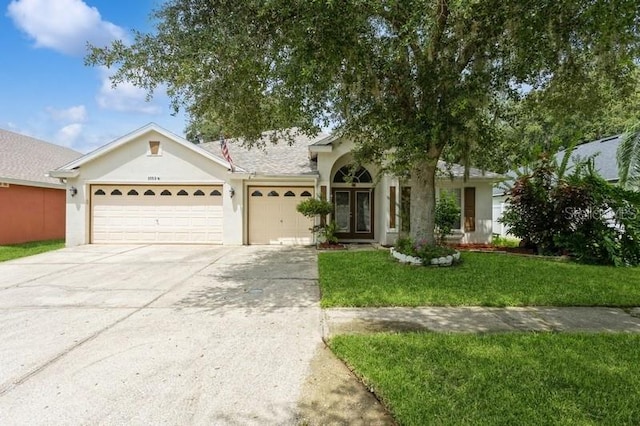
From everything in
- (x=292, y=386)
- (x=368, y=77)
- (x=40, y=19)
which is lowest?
(x=292, y=386)

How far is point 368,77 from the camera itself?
8086mm

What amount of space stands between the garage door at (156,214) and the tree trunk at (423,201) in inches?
319

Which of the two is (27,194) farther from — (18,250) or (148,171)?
(148,171)

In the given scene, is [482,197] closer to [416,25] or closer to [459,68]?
[459,68]

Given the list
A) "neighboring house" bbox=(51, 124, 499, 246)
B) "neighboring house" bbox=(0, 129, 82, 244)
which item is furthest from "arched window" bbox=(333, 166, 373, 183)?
"neighboring house" bbox=(0, 129, 82, 244)

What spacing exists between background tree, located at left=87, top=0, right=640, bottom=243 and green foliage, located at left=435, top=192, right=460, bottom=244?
15.3 feet

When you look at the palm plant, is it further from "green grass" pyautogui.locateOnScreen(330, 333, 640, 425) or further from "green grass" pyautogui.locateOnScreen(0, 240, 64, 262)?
Result: "green grass" pyautogui.locateOnScreen(0, 240, 64, 262)

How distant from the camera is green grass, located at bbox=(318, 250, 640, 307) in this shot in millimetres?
6586

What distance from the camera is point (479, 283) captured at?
307 inches

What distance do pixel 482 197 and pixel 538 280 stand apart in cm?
766

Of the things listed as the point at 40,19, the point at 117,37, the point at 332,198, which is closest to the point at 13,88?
the point at 40,19

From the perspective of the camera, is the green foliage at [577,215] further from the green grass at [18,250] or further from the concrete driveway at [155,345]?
the green grass at [18,250]

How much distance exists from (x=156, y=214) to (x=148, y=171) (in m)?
1.69

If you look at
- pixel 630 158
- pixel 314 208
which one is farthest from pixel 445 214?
pixel 630 158
